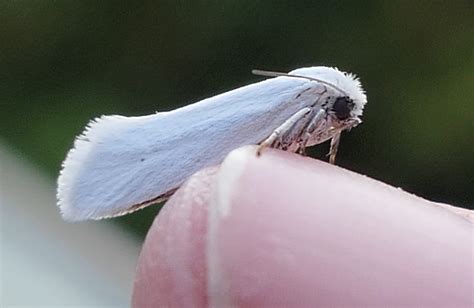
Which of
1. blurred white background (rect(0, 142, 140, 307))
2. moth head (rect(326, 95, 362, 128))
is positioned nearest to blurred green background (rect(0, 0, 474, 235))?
blurred white background (rect(0, 142, 140, 307))

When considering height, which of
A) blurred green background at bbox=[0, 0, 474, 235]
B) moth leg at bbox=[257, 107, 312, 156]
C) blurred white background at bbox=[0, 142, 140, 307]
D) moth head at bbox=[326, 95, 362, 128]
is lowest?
A: blurred white background at bbox=[0, 142, 140, 307]

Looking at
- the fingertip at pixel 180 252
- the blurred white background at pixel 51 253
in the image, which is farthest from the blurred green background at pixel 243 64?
the fingertip at pixel 180 252

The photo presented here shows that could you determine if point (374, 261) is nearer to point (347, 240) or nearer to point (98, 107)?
point (347, 240)

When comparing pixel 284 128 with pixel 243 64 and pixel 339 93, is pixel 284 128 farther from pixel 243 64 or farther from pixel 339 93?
pixel 243 64

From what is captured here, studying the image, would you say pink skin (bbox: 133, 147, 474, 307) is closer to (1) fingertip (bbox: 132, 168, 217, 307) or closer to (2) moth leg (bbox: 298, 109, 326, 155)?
→ (1) fingertip (bbox: 132, 168, 217, 307)

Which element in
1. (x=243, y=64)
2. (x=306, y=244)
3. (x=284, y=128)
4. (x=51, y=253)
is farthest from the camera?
(x=243, y=64)

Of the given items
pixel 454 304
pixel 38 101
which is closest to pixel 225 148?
pixel 454 304

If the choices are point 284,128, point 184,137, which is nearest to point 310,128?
point 284,128
